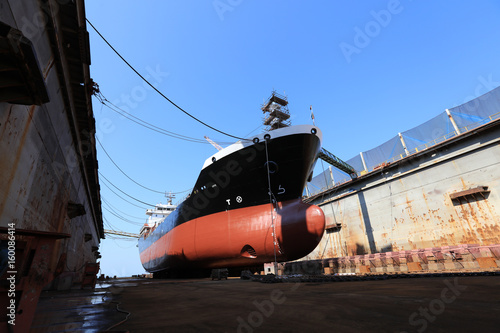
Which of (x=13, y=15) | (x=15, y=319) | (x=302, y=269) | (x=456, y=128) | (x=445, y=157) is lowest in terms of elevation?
(x=302, y=269)

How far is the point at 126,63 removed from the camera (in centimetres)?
682

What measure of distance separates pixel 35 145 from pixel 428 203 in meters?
19.8

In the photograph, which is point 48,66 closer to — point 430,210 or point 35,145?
point 35,145

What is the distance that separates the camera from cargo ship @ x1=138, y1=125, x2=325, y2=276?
10414 mm

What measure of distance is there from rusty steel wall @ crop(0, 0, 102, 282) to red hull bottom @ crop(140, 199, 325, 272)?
259 inches

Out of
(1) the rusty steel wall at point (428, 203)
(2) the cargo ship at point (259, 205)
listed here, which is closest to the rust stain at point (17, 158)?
(2) the cargo ship at point (259, 205)

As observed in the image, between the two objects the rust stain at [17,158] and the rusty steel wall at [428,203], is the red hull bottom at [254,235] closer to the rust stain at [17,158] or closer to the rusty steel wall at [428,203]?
the rust stain at [17,158]

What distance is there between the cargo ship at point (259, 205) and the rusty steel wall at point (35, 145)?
6.71 meters

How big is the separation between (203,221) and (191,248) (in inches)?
72.7

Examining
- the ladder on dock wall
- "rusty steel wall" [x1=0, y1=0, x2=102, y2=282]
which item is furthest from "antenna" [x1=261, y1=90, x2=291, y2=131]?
"rusty steel wall" [x1=0, y1=0, x2=102, y2=282]

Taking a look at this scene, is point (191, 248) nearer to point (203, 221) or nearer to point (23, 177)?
point (203, 221)

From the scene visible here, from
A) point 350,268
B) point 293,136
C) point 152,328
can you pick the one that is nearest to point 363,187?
point 350,268

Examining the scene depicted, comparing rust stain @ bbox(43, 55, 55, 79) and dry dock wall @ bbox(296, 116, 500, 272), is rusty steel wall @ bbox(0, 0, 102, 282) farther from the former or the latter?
dry dock wall @ bbox(296, 116, 500, 272)

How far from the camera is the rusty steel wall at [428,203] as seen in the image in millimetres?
12688
